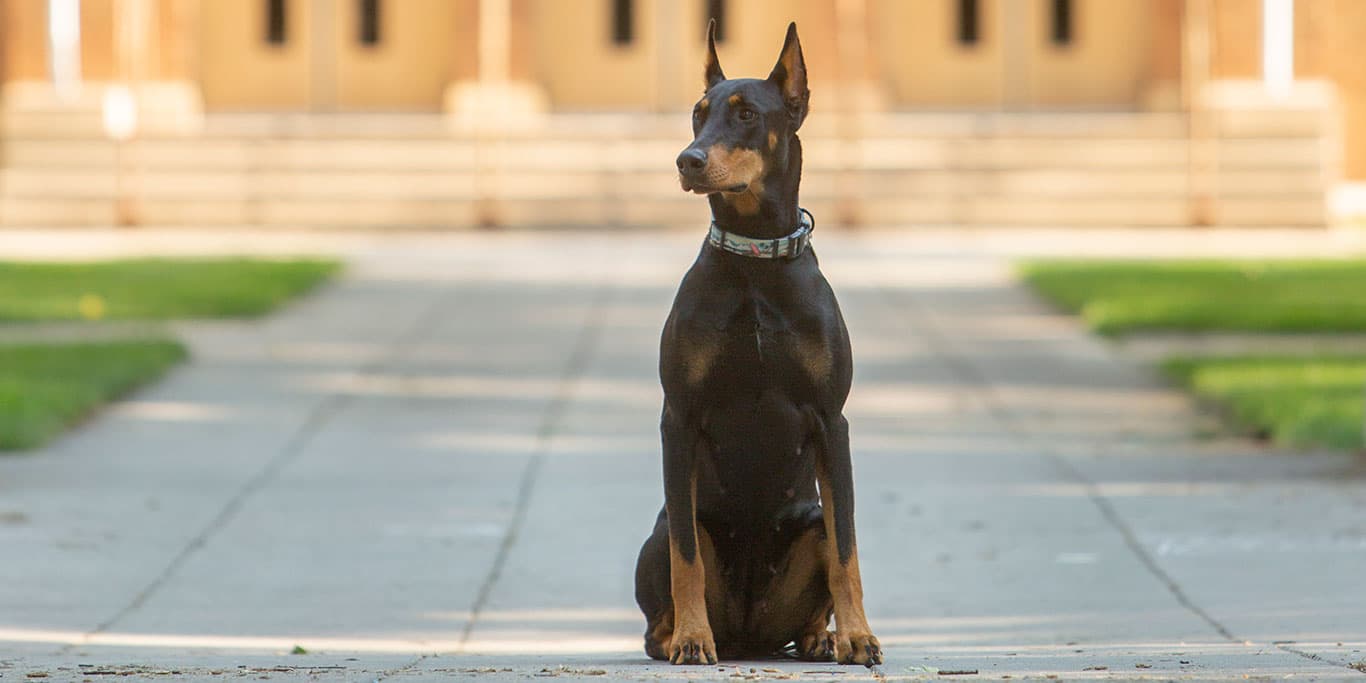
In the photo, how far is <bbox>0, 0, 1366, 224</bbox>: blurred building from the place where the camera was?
2544 cm

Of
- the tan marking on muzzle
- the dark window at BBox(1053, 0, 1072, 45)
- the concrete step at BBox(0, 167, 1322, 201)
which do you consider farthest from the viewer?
the dark window at BBox(1053, 0, 1072, 45)

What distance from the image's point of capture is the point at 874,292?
1861 cm

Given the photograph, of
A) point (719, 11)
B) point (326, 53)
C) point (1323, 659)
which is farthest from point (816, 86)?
point (1323, 659)

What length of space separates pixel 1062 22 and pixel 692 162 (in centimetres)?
2444

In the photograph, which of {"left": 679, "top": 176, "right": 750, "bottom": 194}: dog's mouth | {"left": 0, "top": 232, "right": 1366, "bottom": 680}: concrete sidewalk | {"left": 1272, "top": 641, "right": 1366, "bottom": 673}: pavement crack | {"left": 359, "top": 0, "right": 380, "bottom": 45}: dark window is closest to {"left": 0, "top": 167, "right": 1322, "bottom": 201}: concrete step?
{"left": 359, "top": 0, "right": 380, "bottom": 45}: dark window

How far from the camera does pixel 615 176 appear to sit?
25625 millimetres

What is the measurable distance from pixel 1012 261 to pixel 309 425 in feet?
33.9

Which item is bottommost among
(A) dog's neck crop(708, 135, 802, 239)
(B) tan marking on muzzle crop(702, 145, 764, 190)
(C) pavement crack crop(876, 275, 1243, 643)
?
(C) pavement crack crop(876, 275, 1243, 643)

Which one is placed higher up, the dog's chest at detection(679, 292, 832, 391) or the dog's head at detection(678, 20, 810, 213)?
the dog's head at detection(678, 20, 810, 213)

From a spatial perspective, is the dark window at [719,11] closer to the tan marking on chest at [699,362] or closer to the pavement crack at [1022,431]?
the pavement crack at [1022,431]

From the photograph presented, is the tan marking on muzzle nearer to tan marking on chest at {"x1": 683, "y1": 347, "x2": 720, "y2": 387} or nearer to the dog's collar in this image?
the dog's collar

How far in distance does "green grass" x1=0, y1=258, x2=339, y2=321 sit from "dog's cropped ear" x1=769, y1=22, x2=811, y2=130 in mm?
11957

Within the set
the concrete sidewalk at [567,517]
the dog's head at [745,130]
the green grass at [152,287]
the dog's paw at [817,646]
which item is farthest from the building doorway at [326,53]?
the dog's head at [745,130]

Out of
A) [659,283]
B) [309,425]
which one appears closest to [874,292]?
[659,283]
